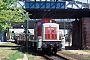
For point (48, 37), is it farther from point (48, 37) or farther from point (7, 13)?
point (7, 13)

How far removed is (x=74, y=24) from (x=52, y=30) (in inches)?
897

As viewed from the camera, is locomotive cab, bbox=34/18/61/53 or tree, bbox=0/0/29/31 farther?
locomotive cab, bbox=34/18/61/53

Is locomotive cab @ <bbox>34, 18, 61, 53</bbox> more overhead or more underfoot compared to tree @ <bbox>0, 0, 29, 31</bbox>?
more underfoot

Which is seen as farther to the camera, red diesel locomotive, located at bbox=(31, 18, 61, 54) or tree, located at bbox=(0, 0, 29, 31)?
red diesel locomotive, located at bbox=(31, 18, 61, 54)

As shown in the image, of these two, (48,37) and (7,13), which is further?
(48,37)

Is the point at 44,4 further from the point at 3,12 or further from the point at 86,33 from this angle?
the point at 3,12

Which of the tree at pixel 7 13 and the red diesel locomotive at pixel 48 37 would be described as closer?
the tree at pixel 7 13

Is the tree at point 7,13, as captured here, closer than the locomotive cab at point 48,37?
Yes

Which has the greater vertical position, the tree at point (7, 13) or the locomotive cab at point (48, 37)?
the tree at point (7, 13)

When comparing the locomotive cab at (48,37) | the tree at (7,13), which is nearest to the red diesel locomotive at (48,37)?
the locomotive cab at (48,37)

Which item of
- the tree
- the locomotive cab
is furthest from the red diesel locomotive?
the tree

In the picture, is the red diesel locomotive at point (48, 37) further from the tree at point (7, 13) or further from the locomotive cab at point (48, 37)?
the tree at point (7, 13)

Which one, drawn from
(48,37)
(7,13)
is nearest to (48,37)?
(48,37)

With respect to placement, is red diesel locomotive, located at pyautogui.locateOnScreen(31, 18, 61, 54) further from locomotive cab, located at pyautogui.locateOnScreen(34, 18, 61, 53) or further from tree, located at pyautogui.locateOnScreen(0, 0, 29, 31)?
tree, located at pyautogui.locateOnScreen(0, 0, 29, 31)
